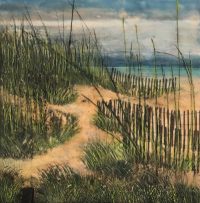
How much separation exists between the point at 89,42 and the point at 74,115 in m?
0.47

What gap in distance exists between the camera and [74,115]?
17.4ft

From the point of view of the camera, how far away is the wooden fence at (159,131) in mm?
5121

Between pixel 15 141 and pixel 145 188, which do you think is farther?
pixel 15 141

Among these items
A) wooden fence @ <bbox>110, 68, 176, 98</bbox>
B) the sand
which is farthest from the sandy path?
wooden fence @ <bbox>110, 68, 176, 98</bbox>

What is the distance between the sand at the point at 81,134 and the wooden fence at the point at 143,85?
4 cm

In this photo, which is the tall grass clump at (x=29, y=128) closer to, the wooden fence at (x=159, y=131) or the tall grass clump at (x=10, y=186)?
the tall grass clump at (x=10, y=186)

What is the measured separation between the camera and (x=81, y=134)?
17.3ft

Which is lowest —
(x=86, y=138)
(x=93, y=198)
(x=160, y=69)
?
(x=93, y=198)

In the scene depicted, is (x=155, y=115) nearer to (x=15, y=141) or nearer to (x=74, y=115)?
(x=74, y=115)

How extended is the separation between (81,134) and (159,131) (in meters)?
0.48

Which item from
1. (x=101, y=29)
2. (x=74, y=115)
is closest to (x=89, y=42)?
(x=101, y=29)

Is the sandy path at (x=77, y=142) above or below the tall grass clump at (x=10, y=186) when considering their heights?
above

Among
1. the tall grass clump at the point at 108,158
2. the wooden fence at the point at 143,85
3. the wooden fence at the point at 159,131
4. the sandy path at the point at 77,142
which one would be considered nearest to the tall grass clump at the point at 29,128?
the sandy path at the point at 77,142

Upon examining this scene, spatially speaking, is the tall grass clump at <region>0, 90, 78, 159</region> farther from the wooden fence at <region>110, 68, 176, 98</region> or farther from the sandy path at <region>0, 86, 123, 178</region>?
the wooden fence at <region>110, 68, 176, 98</region>
